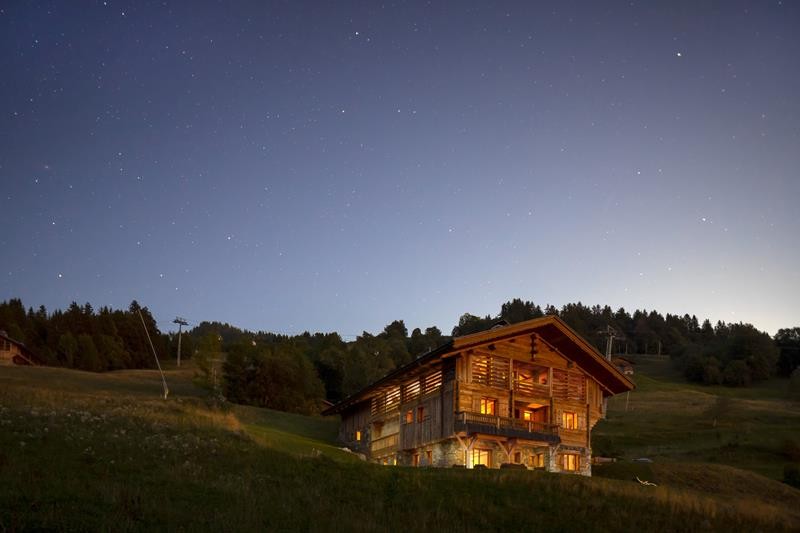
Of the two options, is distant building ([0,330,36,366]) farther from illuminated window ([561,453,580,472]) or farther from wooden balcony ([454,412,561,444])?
illuminated window ([561,453,580,472])

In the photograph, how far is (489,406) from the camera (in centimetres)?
4634

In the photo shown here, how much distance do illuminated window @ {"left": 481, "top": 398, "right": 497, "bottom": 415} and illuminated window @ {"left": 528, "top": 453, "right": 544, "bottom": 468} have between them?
3.85 meters

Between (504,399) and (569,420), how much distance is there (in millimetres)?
5967

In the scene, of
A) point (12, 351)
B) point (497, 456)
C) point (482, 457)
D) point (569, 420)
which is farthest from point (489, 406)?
point (12, 351)

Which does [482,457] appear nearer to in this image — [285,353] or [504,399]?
[504,399]

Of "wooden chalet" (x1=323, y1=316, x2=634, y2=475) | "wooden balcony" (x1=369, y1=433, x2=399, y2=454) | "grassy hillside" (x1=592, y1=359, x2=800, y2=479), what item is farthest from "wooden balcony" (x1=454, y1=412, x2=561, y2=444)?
"grassy hillside" (x1=592, y1=359, x2=800, y2=479)

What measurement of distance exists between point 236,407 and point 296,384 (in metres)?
15.8

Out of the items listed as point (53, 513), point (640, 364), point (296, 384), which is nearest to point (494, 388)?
point (53, 513)

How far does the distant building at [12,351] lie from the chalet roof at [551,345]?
62441mm

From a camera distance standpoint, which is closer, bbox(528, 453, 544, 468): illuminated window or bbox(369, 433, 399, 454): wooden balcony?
bbox(528, 453, 544, 468): illuminated window

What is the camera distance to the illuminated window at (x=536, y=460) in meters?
46.3

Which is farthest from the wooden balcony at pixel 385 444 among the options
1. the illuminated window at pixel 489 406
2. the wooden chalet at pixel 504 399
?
the illuminated window at pixel 489 406

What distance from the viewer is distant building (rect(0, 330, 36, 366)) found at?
93.6 metres

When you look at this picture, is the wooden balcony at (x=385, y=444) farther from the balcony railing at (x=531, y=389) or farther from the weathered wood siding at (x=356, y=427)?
the balcony railing at (x=531, y=389)
